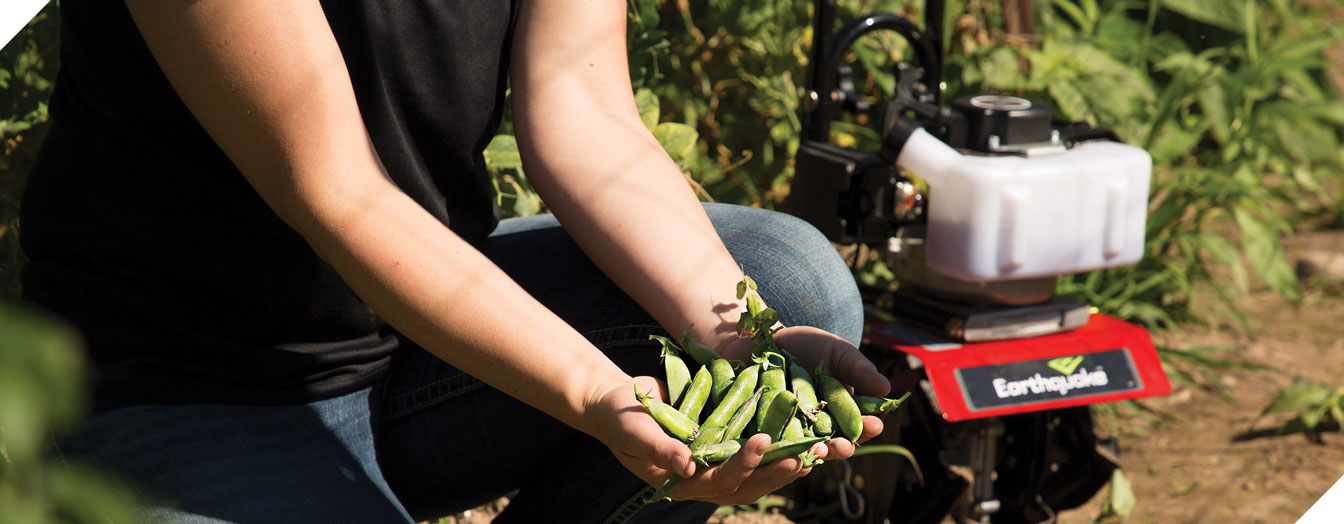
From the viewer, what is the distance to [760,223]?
1.60 meters

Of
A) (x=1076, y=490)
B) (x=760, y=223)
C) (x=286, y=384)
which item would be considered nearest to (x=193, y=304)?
(x=286, y=384)

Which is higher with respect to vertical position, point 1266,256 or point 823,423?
point 823,423

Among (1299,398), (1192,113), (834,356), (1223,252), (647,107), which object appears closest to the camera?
(834,356)

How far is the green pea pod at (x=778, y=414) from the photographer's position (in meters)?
1.24

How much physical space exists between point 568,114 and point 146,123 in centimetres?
48

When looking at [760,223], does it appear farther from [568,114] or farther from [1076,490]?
[1076,490]

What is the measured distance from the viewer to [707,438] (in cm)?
124

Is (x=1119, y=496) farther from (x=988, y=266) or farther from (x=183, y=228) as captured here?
(x=183, y=228)

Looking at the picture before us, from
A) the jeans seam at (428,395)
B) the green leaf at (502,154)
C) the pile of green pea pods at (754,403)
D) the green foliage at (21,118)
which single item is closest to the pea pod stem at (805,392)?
the pile of green pea pods at (754,403)

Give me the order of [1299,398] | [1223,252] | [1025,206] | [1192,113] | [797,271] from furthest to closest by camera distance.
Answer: [1192,113], [1223,252], [1299,398], [1025,206], [797,271]

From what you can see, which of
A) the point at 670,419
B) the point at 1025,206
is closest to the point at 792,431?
the point at 670,419

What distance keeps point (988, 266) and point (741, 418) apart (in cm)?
81

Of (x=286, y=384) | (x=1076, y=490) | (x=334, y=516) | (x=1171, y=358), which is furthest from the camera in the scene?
(x=1171, y=358)

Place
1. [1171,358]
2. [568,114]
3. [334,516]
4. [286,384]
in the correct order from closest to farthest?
[334,516] < [286,384] < [568,114] < [1171,358]
